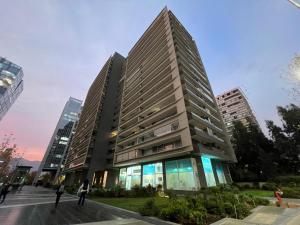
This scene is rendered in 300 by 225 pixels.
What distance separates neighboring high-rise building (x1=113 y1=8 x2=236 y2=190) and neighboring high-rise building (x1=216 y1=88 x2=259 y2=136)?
53156 mm

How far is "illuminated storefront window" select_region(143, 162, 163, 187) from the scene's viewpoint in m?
26.3

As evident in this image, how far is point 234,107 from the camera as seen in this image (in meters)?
88.2

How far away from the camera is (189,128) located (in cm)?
2327

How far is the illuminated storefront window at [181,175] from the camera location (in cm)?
2190

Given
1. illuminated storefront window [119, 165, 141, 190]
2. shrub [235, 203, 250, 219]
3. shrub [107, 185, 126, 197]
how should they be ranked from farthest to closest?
illuminated storefront window [119, 165, 141, 190]
shrub [107, 185, 126, 197]
shrub [235, 203, 250, 219]

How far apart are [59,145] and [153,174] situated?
3725 inches

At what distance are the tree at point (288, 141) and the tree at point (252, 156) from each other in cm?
238

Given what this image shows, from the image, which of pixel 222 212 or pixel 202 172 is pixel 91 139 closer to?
pixel 202 172

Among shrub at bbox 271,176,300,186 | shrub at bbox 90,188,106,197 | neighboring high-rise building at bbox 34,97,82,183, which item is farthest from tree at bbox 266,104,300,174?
neighboring high-rise building at bbox 34,97,82,183

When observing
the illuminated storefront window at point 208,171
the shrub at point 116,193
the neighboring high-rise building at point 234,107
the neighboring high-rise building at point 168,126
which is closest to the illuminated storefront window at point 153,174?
the neighboring high-rise building at point 168,126

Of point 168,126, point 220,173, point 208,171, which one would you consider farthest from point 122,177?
point 220,173

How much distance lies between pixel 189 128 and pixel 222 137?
15459mm

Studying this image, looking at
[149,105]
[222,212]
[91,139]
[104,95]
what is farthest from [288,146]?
[104,95]

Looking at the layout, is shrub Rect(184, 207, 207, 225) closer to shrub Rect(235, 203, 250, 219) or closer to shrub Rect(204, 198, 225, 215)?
shrub Rect(204, 198, 225, 215)
